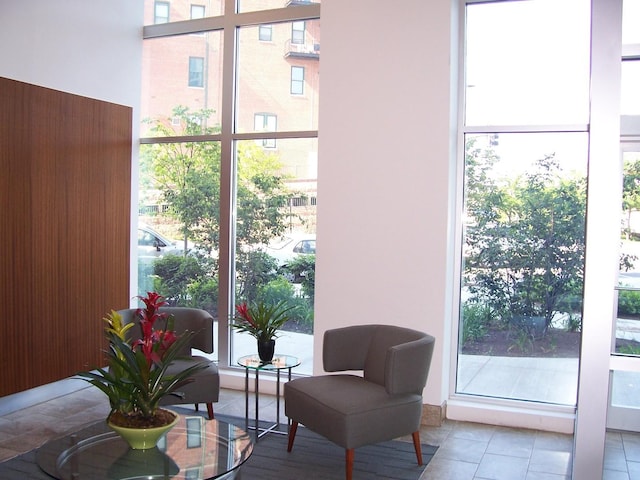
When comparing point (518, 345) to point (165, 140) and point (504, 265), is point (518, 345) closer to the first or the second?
point (504, 265)

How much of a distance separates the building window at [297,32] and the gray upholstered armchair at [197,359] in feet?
8.35

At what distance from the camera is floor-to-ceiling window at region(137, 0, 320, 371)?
18.8 ft

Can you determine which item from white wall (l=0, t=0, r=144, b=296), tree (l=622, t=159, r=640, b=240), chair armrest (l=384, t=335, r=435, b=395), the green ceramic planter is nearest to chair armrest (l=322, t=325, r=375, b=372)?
chair armrest (l=384, t=335, r=435, b=395)

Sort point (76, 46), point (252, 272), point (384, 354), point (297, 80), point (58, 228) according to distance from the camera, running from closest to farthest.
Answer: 1. point (384, 354)
2. point (58, 228)
3. point (76, 46)
4. point (297, 80)
5. point (252, 272)

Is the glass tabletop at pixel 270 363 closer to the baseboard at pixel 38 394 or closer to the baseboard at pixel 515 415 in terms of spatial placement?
the baseboard at pixel 515 415

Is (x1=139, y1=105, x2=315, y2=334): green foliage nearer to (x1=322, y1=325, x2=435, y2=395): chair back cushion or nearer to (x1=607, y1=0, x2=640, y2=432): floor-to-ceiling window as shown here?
(x1=322, y1=325, x2=435, y2=395): chair back cushion

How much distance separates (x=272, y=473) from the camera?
393 cm

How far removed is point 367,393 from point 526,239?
1.90 m

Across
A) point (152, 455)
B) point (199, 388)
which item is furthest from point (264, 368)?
point (152, 455)

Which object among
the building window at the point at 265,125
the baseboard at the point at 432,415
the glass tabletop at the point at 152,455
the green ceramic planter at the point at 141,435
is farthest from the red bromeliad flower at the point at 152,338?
the building window at the point at 265,125

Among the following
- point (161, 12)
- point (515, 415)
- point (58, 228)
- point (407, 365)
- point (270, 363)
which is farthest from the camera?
point (161, 12)

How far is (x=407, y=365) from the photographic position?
3961 millimetres

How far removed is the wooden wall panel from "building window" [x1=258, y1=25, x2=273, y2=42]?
144 centimetres

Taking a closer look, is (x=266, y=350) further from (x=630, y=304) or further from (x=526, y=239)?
(x=630, y=304)
